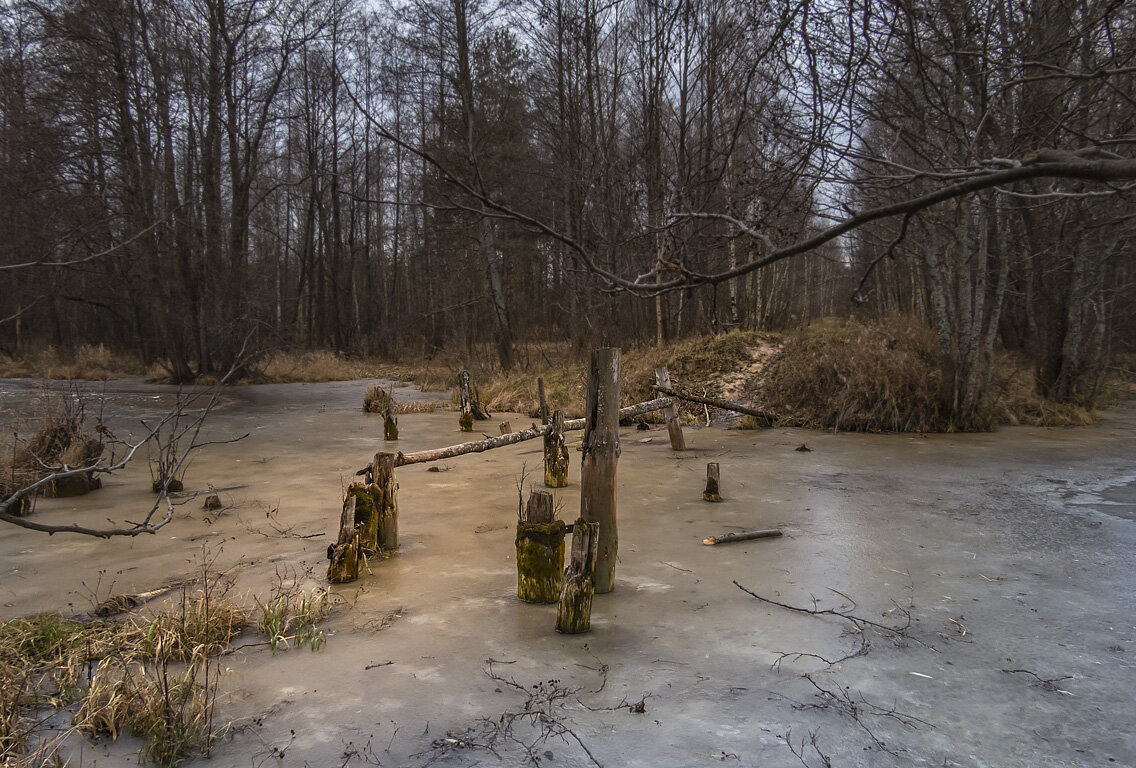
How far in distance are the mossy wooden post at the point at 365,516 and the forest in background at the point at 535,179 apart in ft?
7.50

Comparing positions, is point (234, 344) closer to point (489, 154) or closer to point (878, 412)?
point (489, 154)

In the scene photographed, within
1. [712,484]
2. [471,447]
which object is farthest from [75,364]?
[712,484]

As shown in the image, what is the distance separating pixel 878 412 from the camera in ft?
39.8

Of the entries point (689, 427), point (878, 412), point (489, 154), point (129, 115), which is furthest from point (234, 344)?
point (878, 412)

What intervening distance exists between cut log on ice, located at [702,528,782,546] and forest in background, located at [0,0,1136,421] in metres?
1.89

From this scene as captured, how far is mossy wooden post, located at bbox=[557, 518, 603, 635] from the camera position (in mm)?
4422

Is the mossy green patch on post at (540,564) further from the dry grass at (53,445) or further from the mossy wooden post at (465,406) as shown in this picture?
the mossy wooden post at (465,406)

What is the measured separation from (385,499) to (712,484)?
3293mm

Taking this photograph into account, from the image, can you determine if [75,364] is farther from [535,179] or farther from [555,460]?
[555,460]

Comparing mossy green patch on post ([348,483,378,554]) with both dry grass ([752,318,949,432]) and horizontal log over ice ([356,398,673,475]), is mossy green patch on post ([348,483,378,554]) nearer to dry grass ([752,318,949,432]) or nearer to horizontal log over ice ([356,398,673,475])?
horizontal log over ice ([356,398,673,475])

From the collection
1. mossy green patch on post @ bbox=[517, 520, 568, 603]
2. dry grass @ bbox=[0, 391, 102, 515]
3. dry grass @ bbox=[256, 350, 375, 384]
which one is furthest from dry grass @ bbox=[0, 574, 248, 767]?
dry grass @ bbox=[256, 350, 375, 384]

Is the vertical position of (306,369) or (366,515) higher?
(306,369)

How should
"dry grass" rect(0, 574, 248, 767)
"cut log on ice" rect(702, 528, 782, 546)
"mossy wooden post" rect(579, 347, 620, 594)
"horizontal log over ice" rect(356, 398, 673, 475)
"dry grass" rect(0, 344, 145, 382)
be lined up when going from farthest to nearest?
"dry grass" rect(0, 344, 145, 382), "horizontal log over ice" rect(356, 398, 673, 475), "cut log on ice" rect(702, 528, 782, 546), "mossy wooden post" rect(579, 347, 620, 594), "dry grass" rect(0, 574, 248, 767)

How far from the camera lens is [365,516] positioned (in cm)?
583
